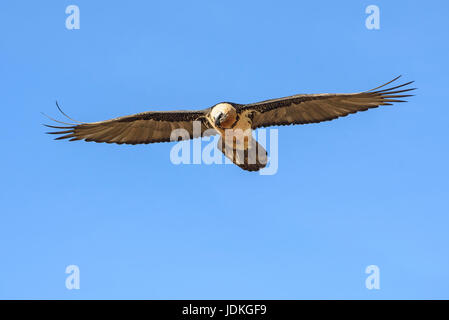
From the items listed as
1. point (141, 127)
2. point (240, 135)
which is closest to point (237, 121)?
point (240, 135)

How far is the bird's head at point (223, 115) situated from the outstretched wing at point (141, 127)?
575 millimetres

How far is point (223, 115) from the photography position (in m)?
18.4

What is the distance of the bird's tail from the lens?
1920 cm

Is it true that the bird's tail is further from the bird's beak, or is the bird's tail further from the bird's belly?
the bird's beak

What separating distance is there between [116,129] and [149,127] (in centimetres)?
84

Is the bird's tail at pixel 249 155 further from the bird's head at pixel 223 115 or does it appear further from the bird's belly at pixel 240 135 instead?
the bird's head at pixel 223 115

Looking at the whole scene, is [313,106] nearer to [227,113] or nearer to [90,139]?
[227,113]

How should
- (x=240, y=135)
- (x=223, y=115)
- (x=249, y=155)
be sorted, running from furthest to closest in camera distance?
(x=249, y=155) → (x=240, y=135) → (x=223, y=115)

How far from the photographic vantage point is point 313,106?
18.9m

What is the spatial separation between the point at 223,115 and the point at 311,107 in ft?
7.32

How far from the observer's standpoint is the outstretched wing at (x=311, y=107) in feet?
60.4

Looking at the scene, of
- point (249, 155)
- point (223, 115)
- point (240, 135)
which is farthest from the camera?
point (249, 155)

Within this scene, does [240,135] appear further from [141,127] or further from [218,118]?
[141,127]
